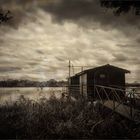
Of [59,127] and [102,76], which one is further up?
[102,76]

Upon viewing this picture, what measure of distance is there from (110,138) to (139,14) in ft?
18.7

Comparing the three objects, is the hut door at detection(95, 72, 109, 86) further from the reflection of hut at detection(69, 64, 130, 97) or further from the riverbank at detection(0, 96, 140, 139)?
the riverbank at detection(0, 96, 140, 139)

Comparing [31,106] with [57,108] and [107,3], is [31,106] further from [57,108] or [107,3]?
[107,3]

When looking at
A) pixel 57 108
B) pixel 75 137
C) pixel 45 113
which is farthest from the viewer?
pixel 57 108

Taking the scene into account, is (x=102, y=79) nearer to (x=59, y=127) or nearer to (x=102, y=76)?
(x=102, y=76)

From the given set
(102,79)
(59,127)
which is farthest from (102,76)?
(59,127)

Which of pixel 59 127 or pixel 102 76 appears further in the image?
pixel 102 76

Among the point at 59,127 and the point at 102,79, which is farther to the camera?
the point at 102,79

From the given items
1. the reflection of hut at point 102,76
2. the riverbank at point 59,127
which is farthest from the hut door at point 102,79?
the riverbank at point 59,127

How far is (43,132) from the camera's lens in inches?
385

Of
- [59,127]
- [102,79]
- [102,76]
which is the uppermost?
[102,76]

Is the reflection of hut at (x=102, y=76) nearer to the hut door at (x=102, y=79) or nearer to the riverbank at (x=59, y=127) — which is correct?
the hut door at (x=102, y=79)

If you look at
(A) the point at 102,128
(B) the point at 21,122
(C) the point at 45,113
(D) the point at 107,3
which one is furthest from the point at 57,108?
(D) the point at 107,3

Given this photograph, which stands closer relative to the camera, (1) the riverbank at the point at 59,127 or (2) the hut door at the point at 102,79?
(1) the riverbank at the point at 59,127
